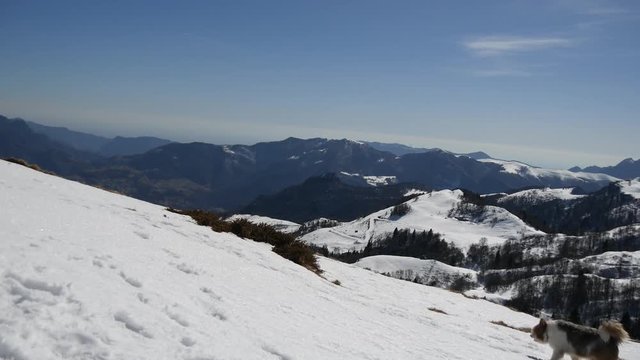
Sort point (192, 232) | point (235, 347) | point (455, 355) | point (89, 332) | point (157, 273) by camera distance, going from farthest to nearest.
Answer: point (192, 232) < point (455, 355) < point (157, 273) < point (235, 347) < point (89, 332)

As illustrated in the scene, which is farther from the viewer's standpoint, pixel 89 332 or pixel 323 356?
pixel 323 356

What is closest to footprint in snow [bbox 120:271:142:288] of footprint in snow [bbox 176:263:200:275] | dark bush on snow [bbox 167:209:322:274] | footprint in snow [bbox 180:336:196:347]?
footprint in snow [bbox 180:336:196:347]

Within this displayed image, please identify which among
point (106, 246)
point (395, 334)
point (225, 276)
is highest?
point (106, 246)

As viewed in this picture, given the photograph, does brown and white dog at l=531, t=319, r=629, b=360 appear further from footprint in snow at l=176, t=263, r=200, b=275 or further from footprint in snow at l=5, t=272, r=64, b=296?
footprint in snow at l=5, t=272, r=64, b=296

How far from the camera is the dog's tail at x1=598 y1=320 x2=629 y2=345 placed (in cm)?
1112

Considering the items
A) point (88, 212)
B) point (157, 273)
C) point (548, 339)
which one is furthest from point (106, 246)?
point (548, 339)

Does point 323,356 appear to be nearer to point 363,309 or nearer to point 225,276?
point 225,276

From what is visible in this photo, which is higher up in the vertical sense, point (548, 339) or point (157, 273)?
point (157, 273)

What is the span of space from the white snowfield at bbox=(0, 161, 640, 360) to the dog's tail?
2664 mm

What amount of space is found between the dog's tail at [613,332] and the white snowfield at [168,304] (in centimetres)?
266

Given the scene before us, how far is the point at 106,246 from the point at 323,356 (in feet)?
17.1

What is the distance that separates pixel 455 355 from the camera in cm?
1125

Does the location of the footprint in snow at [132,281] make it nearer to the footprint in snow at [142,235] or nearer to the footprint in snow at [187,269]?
the footprint in snow at [187,269]

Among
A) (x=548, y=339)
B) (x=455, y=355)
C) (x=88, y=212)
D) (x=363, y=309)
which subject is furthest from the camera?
(x=363, y=309)
